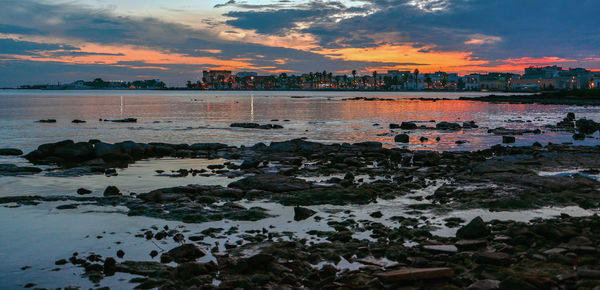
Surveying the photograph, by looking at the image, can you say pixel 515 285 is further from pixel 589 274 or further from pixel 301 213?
pixel 301 213

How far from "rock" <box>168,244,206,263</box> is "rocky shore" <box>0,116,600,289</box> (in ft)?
0.08

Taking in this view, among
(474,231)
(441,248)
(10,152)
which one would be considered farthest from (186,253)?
(10,152)

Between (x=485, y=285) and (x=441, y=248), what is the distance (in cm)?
227

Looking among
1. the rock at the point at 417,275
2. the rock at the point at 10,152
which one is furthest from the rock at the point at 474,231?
the rock at the point at 10,152

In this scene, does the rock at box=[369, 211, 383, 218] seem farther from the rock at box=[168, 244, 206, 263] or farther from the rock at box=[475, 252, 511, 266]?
the rock at box=[168, 244, 206, 263]

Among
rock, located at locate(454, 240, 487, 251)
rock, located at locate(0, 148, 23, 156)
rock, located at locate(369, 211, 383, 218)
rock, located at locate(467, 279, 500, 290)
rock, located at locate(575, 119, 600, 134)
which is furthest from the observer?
rock, located at locate(575, 119, 600, 134)

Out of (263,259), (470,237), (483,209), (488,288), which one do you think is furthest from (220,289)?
(483,209)

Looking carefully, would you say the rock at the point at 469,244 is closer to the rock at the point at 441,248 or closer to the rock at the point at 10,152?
the rock at the point at 441,248

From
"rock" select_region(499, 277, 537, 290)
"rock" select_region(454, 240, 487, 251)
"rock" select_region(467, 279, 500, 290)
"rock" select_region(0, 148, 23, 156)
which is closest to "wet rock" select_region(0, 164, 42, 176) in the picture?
"rock" select_region(0, 148, 23, 156)

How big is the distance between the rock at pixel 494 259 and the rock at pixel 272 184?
9.38 metres

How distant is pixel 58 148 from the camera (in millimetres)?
29422

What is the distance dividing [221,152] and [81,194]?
45.2ft

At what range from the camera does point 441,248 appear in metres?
10.7

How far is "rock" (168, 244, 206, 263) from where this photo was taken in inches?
418
